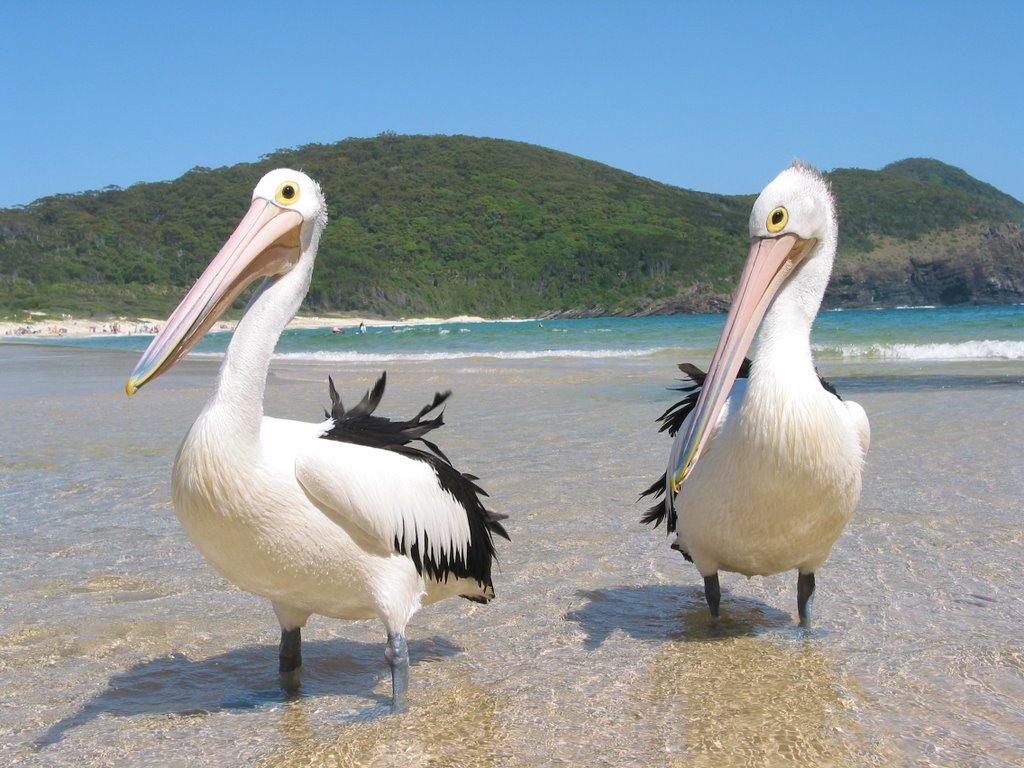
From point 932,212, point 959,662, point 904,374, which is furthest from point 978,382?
point 932,212

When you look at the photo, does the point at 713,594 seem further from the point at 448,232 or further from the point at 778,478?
the point at 448,232

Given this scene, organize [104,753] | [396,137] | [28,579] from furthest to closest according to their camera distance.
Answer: [396,137]
[28,579]
[104,753]

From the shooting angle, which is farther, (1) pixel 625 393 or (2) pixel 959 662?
(1) pixel 625 393

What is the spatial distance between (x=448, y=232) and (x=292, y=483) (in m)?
80.0

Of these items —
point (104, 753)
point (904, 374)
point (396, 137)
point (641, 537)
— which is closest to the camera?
point (104, 753)

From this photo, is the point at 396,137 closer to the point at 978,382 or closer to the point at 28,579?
the point at 978,382

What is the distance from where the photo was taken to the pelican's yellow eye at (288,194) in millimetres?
3178

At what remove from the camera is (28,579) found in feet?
14.1

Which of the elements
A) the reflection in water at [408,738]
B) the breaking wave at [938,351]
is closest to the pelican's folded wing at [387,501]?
the reflection in water at [408,738]

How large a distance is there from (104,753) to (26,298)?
6261cm

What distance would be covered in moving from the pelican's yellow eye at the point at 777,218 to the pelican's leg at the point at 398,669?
193 centimetres

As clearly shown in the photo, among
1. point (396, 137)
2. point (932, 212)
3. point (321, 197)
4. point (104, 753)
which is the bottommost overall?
point (104, 753)

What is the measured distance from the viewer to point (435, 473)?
3.39 m

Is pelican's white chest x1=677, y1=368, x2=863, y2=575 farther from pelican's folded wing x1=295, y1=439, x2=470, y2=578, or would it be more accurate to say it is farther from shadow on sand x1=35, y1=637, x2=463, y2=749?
shadow on sand x1=35, y1=637, x2=463, y2=749
